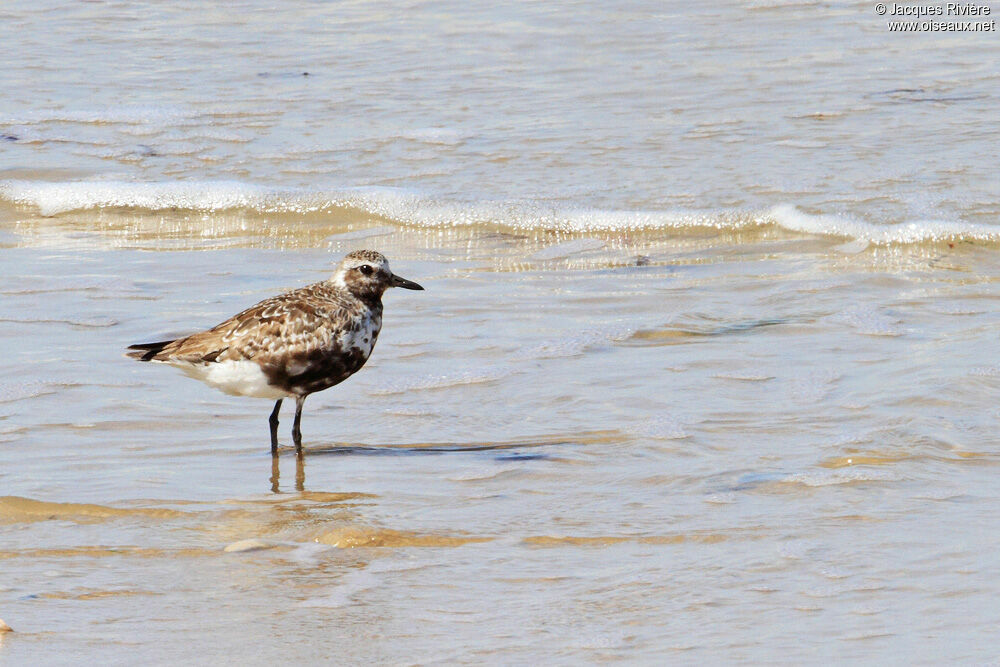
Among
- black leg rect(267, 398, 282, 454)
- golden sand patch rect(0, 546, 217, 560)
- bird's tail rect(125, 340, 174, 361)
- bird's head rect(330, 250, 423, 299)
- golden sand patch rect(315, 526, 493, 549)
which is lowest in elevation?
golden sand patch rect(0, 546, 217, 560)

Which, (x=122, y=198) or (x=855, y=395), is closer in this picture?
(x=855, y=395)

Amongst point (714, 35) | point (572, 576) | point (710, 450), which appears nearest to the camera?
point (572, 576)

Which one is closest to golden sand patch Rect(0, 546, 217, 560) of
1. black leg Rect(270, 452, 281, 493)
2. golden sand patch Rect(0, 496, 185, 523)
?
golden sand patch Rect(0, 496, 185, 523)

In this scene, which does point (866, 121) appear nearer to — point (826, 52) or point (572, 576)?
point (826, 52)

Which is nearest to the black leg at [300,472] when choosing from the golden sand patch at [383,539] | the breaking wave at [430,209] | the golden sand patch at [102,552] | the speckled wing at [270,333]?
the speckled wing at [270,333]

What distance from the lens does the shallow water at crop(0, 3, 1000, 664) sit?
4.21 meters

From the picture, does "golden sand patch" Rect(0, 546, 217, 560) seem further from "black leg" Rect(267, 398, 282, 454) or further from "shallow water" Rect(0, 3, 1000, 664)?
"black leg" Rect(267, 398, 282, 454)

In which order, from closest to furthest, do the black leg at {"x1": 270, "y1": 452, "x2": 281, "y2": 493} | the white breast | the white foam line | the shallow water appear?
the shallow water
the black leg at {"x1": 270, "y1": 452, "x2": 281, "y2": 493}
the white breast
the white foam line

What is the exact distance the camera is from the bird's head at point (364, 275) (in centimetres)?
624

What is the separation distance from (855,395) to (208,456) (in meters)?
2.70

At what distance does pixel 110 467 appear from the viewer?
221 inches

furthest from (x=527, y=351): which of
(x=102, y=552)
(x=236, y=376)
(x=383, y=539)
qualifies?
(x=102, y=552)

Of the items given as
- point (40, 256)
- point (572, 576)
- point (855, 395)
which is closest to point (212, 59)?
point (40, 256)

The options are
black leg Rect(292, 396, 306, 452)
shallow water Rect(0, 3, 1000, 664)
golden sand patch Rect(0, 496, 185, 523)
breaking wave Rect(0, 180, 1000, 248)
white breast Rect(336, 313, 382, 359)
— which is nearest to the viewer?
shallow water Rect(0, 3, 1000, 664)
